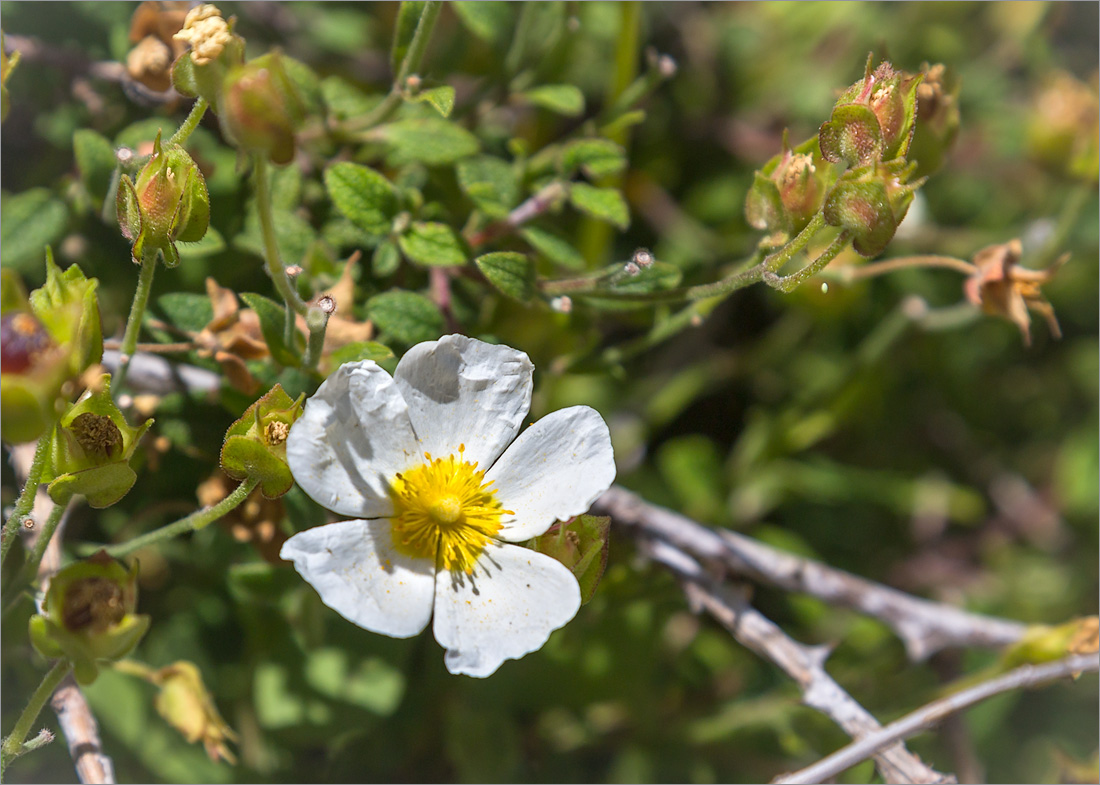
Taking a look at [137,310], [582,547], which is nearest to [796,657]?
[582,547]

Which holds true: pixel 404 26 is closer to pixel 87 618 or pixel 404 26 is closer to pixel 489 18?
pixel 489 18

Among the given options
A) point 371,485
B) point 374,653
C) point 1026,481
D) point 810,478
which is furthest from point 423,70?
point 1026,481

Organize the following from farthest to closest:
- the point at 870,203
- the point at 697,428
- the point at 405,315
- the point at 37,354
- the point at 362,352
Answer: the point at 697,428, the point at 405,315, the point at 362,352, the point at 870,203, the point at 37,354

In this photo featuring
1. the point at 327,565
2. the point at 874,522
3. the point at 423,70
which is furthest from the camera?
the point at 874,522

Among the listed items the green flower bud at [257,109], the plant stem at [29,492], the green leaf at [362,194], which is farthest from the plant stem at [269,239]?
the plant stem at [29,492]

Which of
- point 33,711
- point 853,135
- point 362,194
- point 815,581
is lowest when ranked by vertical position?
point 33,711

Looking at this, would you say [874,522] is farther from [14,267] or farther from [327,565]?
[14,267]
